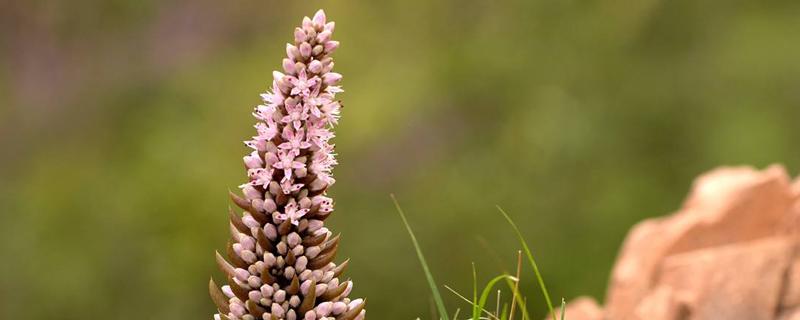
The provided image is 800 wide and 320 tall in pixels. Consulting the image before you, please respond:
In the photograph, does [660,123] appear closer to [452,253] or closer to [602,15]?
[602,15]

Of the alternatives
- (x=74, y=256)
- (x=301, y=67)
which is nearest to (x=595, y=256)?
(x=74, y=256)

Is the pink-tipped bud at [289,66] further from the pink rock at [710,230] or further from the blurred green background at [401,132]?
the blurred green background at [401,132]

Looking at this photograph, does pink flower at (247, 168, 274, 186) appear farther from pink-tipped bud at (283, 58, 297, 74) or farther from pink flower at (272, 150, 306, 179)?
pink-tipped bud at (283, 58, 297, 74)

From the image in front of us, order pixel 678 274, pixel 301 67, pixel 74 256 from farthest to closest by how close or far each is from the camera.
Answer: pixel 74 256 → pixel 678 274 → pixel 301 67

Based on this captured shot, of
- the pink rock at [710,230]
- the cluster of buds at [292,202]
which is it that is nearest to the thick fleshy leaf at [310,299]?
the cluster of buds at [292,202]

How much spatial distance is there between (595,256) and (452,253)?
156cm

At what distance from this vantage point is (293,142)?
3744 millimetres

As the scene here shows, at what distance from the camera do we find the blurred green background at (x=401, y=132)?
1404cm

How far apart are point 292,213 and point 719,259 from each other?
3.34 m

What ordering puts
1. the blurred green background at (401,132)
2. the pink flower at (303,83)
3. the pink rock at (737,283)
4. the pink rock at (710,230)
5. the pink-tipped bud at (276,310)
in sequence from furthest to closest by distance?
the blurred green background at (401,132) < the pink rock at (710,230) < the pink rock at (737,283) < the pink-tipped bud at (276,310) < the pink flower at (303,83)

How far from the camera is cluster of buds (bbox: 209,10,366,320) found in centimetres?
376

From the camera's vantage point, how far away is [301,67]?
12.3 feet

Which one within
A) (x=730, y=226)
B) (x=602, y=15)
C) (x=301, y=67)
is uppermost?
(x=602, y=15)

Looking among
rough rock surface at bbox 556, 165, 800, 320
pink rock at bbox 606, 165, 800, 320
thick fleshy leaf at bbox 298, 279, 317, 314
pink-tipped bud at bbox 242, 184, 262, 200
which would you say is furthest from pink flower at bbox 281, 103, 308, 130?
pink rock at bbox 606, 165, 800, 320
